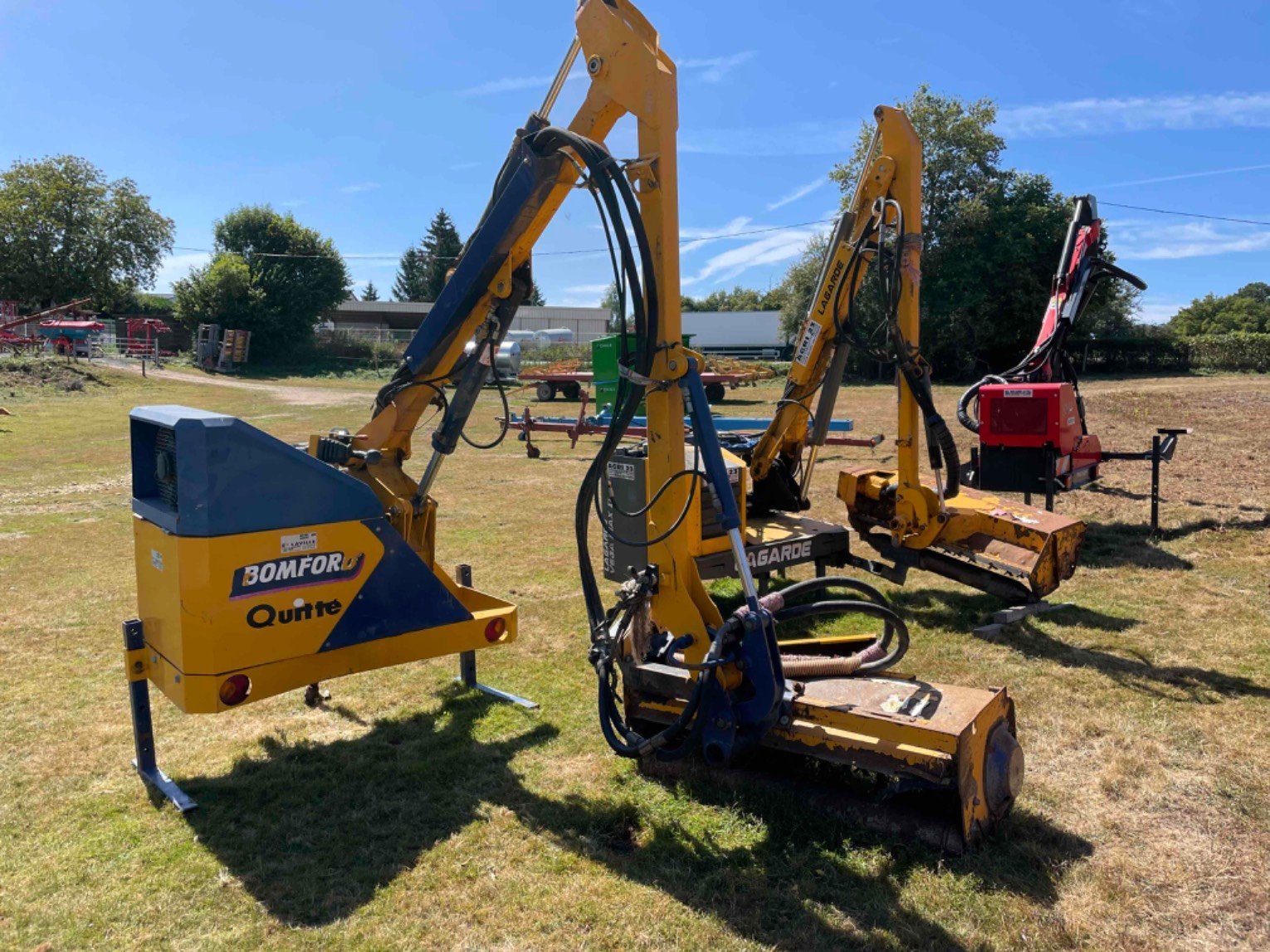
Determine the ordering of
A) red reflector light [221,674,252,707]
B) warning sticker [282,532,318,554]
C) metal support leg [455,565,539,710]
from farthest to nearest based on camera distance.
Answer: metal support leg [455,565,539,710]
warning sticker [282,532,318,554]
red reflector light [221,674,252,707]

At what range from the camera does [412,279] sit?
255ft

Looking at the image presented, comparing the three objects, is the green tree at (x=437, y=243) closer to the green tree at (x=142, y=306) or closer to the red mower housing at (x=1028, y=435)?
the green tree at (x=142, y=306)

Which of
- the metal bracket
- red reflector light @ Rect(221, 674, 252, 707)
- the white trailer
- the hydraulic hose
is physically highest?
the white trailer

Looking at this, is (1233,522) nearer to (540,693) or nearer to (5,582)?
(540,693)

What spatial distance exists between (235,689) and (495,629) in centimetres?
143

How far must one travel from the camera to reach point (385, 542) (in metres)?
4.54

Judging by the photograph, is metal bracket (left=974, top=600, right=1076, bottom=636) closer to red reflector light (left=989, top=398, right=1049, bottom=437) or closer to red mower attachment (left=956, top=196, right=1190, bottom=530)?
red mower attachment (left=956, top=196, right=1190, bottom=530)

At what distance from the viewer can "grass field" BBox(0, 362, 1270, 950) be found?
3.24 meters

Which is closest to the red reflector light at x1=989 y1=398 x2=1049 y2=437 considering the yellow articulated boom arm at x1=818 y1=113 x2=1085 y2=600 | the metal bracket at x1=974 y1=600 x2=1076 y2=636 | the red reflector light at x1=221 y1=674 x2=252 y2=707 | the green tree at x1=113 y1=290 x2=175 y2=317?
the yellow articulated boom arm at x1=818 y1=113 x2=1085 y2=600

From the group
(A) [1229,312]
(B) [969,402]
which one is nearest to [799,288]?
(B) [969,402]

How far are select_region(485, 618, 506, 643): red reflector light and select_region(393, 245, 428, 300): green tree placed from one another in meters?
71.5

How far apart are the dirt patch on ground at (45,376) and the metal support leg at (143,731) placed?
94.4 feet

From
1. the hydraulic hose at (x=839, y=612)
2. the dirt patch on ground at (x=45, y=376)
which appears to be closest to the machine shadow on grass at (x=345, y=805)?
the hydraulic hose at (x=839, y=612)

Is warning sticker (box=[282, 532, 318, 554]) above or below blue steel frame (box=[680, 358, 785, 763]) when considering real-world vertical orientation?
above
